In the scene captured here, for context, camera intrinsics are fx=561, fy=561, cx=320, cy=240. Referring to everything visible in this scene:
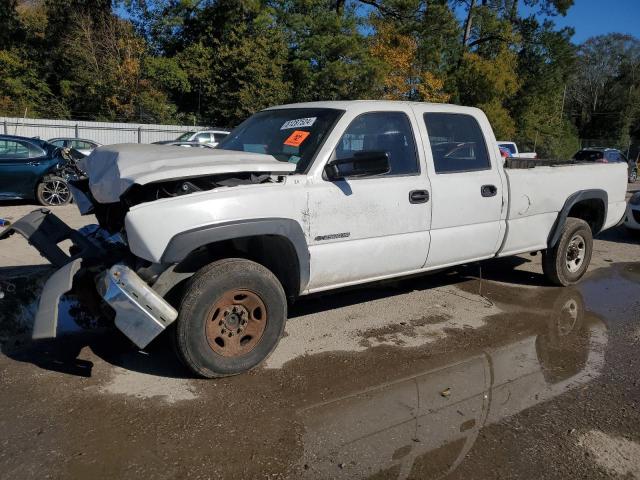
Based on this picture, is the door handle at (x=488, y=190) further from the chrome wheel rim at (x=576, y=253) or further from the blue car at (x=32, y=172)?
the blue car at (x=32, y=172)

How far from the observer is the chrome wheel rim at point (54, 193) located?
11648 millimetres

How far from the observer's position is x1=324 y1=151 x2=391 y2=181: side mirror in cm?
405

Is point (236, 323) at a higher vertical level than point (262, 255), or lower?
lower

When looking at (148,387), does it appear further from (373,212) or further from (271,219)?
(373,212)

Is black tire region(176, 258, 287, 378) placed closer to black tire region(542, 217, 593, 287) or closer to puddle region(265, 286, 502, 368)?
puddle region(265, 286, 502, 368)

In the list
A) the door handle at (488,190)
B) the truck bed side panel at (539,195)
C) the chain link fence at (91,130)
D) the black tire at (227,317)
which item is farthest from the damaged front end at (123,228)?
the chain link fence at (91,130)

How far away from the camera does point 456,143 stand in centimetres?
529

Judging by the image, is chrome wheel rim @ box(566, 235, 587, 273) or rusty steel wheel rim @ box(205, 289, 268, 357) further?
chrome wheel rim @ box(566, 235, 587, 273)

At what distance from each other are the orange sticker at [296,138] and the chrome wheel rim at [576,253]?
3777mm

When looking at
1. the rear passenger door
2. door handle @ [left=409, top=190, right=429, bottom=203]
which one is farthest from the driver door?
the rear passenger door

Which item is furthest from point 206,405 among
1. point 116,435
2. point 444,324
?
point 444,324

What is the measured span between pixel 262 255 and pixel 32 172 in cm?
905

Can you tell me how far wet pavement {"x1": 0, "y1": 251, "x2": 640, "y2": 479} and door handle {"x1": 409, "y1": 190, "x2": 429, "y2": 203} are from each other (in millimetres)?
1189

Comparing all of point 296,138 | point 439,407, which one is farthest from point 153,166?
point 439,407
